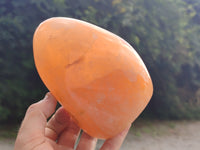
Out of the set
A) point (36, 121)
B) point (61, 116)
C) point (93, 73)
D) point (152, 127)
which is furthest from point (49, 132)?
point (152, 127)

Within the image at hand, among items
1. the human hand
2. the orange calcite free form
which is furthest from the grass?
the orange calcite free form

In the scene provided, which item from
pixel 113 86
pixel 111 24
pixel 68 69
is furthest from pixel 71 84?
pixel 111 24

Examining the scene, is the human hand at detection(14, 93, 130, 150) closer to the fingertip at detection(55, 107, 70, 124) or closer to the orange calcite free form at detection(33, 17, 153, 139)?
the fingertip at detection(55, 107, 70, 124)

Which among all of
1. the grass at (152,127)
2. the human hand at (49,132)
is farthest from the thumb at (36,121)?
the grass at (152,127)

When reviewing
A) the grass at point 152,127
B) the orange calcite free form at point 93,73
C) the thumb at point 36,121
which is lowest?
the grass at point 152,127

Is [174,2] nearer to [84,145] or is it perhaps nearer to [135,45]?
[135,45]

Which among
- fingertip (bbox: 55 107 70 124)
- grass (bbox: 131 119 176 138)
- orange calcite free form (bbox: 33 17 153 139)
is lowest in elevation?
grass (bbox: 131 119 176 138)

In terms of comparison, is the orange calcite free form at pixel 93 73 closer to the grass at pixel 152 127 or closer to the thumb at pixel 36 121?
the thumb at pixel 36 121
